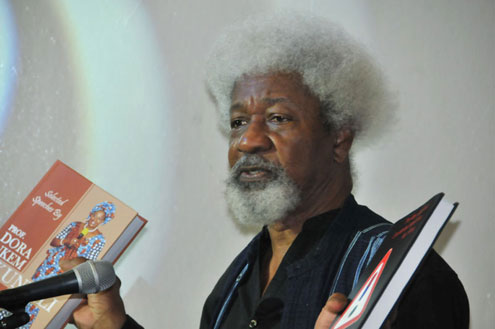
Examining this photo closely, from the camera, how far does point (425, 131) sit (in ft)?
4.84

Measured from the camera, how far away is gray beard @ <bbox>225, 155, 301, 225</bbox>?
1.24 metres

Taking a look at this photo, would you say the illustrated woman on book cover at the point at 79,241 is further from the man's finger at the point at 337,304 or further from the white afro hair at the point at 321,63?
the man's finger at the point at 337,304

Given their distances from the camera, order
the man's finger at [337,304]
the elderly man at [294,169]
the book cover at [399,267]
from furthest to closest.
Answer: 1. the elderly man at [294,169]
2. the man's finger at [337,304]
3. the book cover at [399,267]

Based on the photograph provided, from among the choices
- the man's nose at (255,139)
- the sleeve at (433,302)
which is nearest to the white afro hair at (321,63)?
the man's nose at (255,139)

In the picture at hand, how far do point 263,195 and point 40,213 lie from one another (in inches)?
24.4

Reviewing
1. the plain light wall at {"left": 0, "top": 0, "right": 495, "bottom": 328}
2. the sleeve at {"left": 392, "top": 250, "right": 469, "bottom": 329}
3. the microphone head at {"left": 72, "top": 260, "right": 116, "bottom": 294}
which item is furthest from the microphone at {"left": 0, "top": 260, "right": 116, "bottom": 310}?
the plain light wall at {"left": 0, "top": 0, "right": 495, "bottom": 328}

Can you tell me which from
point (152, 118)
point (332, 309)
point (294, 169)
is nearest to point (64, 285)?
point (332, 309)

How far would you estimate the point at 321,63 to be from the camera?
1.32 m

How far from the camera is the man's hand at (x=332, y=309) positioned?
0.75m

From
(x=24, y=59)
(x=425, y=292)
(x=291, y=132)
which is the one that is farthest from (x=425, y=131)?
(x=24, y=59)

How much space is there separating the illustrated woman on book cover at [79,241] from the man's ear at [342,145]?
0.57 m

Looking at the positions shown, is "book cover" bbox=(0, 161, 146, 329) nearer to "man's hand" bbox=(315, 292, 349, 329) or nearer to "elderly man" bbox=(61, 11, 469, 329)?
"elderly man" bbox=(61, 11, 469, 329)

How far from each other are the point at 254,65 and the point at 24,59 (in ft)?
2.48

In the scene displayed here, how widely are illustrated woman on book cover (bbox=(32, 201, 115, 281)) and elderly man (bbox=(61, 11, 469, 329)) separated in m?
0.18
